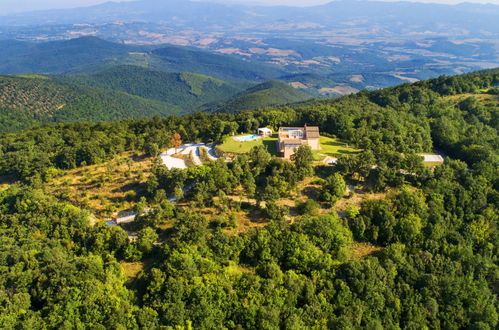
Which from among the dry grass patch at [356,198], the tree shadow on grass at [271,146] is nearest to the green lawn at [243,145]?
the tree shadow on grass at [271,146]

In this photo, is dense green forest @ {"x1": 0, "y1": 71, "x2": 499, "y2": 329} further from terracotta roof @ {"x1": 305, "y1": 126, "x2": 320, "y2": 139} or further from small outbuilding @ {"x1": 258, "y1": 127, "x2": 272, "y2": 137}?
small outbuilding @ {"x1": 258, "y1": 127, "x2": 272, "y2": 137}

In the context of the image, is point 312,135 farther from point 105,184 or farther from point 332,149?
point 105,184

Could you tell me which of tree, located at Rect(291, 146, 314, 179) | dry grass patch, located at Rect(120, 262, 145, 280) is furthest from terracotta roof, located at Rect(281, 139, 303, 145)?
A: dry grass patch, located at Rect(120, 262, 145, 280)

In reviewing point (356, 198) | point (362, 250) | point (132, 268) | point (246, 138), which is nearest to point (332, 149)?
point (356, 198)

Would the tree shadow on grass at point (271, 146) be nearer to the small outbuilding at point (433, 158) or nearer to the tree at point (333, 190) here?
the tree at point (333, 190)

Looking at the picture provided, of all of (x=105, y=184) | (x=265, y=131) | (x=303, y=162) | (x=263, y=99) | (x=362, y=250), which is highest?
(x=303, y=162)

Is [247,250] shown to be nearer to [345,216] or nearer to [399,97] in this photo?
[345,216]

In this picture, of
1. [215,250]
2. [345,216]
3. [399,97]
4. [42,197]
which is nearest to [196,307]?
[215,250]
